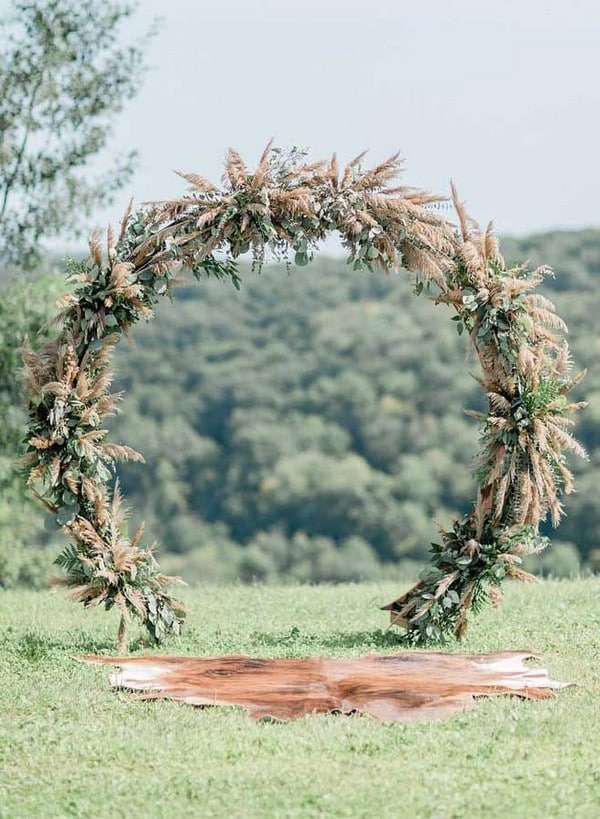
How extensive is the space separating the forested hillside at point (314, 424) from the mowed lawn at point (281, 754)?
28.9 meters

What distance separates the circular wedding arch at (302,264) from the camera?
25.3ft

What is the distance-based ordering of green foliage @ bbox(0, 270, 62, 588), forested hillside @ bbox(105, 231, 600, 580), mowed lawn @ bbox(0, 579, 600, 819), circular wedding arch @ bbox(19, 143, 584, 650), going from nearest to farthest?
1. mowed lawn @ bbox(0, 579, 600, 819)
2. circular wedding arch @ bbox(19, 143, 584, 650)
3. green foliage @ bbox(0, 270, 62, 588)
4. forested hillside @ bbox(105, 231, 600, 580)

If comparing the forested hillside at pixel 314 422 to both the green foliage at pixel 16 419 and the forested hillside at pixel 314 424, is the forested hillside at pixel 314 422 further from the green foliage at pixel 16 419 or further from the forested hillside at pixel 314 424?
the green foliage at pixel 16 419

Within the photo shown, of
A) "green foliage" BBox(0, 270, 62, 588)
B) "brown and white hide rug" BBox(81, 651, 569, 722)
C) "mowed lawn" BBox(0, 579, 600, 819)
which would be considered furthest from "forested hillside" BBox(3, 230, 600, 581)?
"mowed lawn" BBox(0, 579, 600, 819)

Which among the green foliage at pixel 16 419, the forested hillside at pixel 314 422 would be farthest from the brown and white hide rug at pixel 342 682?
the forested hillside at pixel 314 422

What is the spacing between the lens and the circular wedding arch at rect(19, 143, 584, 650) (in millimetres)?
7727

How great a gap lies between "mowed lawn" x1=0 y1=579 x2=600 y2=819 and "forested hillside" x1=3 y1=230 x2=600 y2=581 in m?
28.9

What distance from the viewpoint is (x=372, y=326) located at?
159 feet

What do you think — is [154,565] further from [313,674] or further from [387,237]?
[387,237]

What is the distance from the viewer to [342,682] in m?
6.71

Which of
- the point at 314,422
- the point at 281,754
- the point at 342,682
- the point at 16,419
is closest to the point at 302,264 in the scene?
the point at 342,682

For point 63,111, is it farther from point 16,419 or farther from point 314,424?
point 314,424

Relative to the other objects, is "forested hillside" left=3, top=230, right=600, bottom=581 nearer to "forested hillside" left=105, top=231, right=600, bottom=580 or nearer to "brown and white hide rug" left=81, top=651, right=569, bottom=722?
"forested hillside" left=105, top=231, right=600, bottom=580

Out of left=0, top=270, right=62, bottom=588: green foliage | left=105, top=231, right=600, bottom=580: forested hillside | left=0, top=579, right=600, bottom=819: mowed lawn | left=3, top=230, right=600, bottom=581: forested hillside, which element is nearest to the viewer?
left=0, top=579, right=600, bottom=819: mowed lawn
